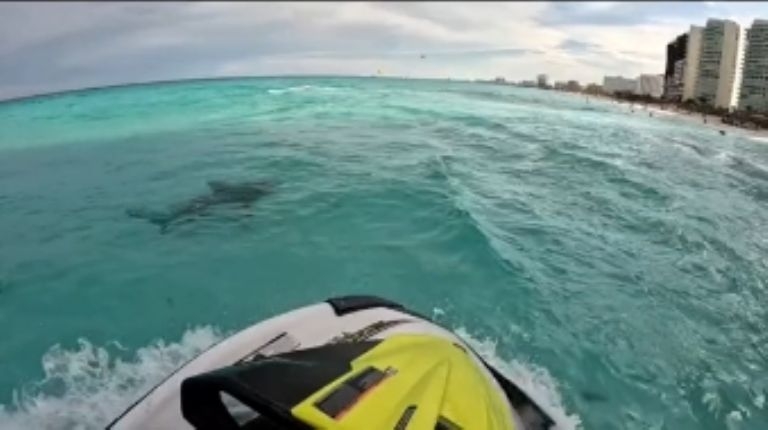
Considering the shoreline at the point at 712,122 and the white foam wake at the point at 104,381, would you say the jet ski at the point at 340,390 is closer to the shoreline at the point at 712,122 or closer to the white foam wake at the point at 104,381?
the white foam wake at the point at 104,381

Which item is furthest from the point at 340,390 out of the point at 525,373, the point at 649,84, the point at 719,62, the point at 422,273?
the point at 649,84

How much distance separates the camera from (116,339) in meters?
5.35

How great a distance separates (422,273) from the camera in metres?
6.72

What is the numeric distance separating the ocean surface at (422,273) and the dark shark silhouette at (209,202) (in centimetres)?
26

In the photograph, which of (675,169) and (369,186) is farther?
(675,169)

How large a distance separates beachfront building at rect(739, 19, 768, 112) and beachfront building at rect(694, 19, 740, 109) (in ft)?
7.67

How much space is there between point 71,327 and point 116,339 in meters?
0.65

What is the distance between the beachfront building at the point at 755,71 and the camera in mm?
75188

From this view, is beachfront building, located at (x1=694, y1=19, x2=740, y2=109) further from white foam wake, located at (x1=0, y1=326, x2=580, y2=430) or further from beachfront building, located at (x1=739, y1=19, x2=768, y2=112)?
white foam wake, located at (x1=0, y1=326, x2=580, y2=430)

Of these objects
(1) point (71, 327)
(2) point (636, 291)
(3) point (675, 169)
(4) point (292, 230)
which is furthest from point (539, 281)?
(3) point (675, 169)

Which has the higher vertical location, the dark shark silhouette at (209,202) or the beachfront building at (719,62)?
the beachfront building at (719,62)

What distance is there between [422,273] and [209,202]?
4309 mm

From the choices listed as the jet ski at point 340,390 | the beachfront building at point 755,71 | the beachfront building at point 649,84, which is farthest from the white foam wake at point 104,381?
the beachfront building at point 649,84

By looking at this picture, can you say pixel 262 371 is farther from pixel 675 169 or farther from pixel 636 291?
pixel 675 169
